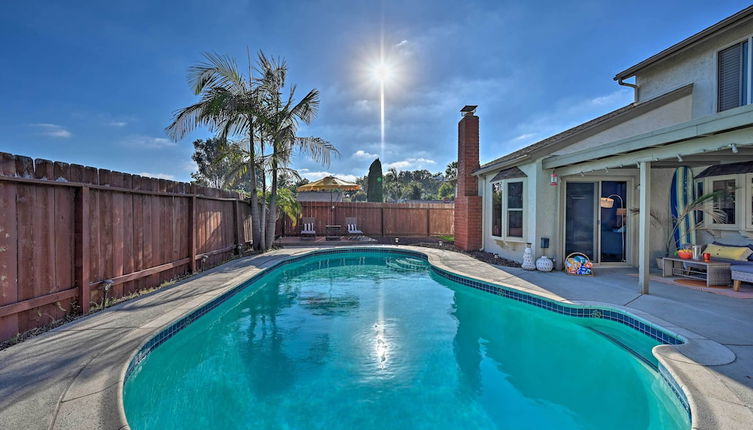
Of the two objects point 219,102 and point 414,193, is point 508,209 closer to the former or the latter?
point 219,102

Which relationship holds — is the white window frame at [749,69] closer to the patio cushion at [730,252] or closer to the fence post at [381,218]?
the patio cushion at [730,252]

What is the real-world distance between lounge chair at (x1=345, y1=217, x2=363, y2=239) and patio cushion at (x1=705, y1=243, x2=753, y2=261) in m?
11.5

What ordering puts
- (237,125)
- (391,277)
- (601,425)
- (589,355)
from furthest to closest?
(237,125) < (391,277) < (589,355) < (601,425)

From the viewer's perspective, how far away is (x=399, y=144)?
71.4ft

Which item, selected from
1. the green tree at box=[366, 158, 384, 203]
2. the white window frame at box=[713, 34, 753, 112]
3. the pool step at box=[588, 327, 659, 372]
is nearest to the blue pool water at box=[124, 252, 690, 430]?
the pool step at box=[588, 327, 659, 372]

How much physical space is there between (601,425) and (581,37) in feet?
32.7

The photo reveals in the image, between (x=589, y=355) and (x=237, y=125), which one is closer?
(x=589, y=355)

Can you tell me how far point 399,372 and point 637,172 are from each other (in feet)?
24.7

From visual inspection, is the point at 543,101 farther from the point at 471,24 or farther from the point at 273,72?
the point at 273,72

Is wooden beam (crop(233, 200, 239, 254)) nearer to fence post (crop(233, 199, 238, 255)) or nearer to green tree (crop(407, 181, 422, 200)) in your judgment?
fence post (crop(233, 199, 238, 255))

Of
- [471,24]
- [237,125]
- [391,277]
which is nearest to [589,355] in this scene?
[391,277]

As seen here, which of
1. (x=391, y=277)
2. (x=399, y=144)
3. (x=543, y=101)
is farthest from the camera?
(x=399, y=144)

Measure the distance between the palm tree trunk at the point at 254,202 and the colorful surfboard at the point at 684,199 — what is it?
36.2 feet

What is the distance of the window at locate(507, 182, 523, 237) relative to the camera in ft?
27.2
